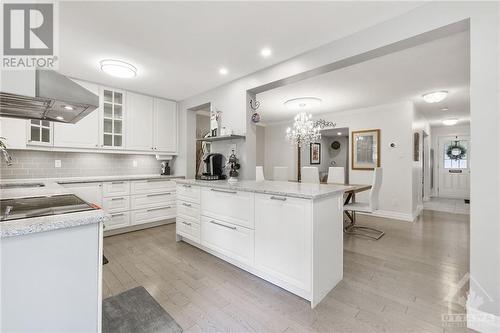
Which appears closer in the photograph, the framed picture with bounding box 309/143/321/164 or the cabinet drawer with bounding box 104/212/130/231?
the cabinet drawer with bounding box 104/212/130/231

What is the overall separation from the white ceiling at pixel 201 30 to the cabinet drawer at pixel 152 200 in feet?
6.60

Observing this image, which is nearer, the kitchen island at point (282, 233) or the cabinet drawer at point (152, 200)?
the kitchen island at point (282, 233)

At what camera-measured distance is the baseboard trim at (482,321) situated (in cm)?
145

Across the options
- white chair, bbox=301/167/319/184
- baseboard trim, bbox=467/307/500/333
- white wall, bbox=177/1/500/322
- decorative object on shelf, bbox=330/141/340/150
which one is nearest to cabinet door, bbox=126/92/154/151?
white chair, bbox=301/167/319/184

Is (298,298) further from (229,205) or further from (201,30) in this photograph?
(201,30)

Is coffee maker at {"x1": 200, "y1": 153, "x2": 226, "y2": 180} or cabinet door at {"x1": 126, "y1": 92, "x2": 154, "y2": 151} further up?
cabinet door at {"x1": 126, "y1": 92, "x2": 154, "y2": 151}

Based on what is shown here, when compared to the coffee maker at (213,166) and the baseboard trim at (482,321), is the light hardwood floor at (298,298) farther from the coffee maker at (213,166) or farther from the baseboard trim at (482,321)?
the coffee maker at (213,166)

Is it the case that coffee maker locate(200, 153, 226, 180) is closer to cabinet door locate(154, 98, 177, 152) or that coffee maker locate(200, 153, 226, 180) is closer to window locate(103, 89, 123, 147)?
cabinet door locate(154, 98, 177, 152)

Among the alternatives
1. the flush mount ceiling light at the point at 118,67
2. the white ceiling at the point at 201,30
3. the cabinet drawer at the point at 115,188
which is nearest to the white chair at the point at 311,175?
the white ceiling at the point at 201,30

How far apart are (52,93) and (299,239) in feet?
6.19

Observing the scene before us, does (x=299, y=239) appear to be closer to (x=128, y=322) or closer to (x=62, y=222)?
(x=128, y=322)

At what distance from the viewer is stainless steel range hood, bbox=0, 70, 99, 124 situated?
107cm

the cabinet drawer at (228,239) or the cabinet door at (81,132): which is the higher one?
the cabinet door at (81,132)

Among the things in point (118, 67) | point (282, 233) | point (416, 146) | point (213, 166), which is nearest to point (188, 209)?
point (213, 166)
